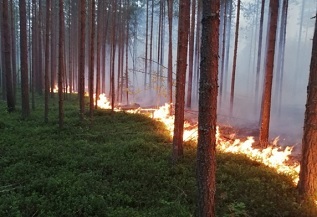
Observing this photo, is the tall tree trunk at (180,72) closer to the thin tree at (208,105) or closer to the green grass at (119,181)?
the green grass at (119,181)

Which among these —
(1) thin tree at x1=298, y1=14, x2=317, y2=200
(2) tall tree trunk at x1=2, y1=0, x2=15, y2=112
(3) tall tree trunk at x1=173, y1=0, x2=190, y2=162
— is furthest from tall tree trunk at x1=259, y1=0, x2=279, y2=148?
(2) tall tree trunk at x1=2, y1=0, x2=15, y2=112

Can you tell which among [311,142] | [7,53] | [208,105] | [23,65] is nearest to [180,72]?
[311,142]

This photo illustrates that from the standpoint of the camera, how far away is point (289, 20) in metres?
82.6

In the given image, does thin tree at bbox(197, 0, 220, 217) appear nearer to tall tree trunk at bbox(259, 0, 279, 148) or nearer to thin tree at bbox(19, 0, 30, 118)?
tall tree trunk at bbox(259, 0, 279, 148)

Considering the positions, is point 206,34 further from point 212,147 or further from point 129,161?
point 129,161

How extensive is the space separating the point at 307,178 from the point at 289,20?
8701 centimetres

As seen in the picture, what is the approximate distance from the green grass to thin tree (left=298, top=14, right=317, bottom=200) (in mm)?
366

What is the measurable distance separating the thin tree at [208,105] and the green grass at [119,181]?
1890 mm

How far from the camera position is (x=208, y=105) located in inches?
158

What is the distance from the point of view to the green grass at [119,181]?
6086mm

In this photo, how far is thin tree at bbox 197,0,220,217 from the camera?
3.85 metres

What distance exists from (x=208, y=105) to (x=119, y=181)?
440 cm

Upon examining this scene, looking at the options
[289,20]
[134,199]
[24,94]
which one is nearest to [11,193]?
[134,199]

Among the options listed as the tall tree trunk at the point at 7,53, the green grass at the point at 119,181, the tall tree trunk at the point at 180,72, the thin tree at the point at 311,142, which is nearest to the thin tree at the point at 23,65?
the tall tree trunk at the point at 7,53
